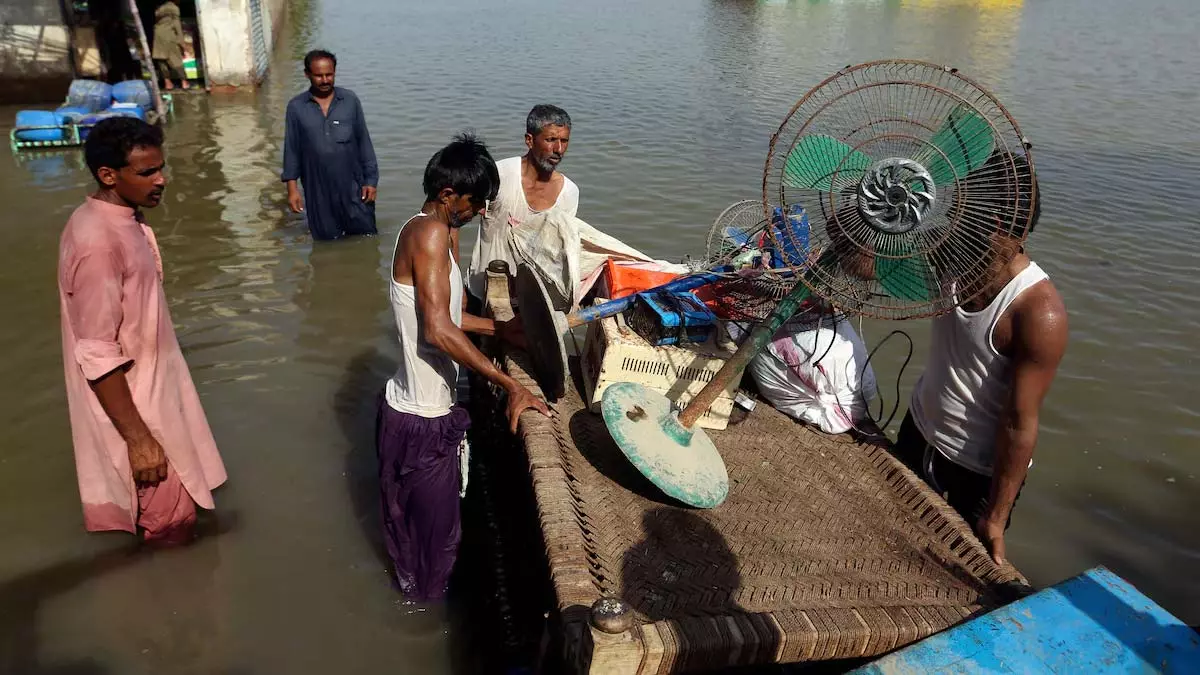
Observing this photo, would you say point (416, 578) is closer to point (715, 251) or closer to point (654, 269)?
point (654, 269)

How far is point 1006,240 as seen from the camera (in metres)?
2.24

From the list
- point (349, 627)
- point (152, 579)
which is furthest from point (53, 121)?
point (349, 627)

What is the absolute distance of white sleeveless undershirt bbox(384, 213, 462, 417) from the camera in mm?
2540

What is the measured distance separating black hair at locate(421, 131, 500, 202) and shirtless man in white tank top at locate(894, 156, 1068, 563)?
1565 millimetres


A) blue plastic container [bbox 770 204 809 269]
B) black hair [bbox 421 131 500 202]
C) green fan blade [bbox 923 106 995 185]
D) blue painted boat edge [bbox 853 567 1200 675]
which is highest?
green fan blade [bbox 923 106 995 185]

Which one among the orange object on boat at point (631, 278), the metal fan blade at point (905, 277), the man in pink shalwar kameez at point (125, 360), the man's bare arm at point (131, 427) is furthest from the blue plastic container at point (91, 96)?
the metal fan blade at point (905, 277)

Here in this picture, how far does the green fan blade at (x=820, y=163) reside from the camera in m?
2.51

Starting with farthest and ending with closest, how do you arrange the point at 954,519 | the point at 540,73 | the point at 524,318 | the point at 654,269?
the point at 540,73, the point at 654,269, the point at 524,318, the point at 954,519

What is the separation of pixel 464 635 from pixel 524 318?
4.25 ft

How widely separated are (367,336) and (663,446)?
10.5 ft

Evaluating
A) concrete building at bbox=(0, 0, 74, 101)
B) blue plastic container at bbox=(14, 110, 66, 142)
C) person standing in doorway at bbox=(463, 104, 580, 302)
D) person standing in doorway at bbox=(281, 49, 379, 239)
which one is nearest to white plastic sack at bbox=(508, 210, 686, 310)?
person standing in doorway at bbox=(463, 104, 580, 302)

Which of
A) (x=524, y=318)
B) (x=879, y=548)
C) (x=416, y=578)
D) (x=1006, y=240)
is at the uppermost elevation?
A: (x=1006, y=240)

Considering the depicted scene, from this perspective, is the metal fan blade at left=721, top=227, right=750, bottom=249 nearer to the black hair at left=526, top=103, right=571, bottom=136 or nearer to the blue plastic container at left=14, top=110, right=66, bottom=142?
the black hair at left=526, top=103, right=571, bottom=136

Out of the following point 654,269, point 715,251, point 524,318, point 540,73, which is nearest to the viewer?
point 524,318
